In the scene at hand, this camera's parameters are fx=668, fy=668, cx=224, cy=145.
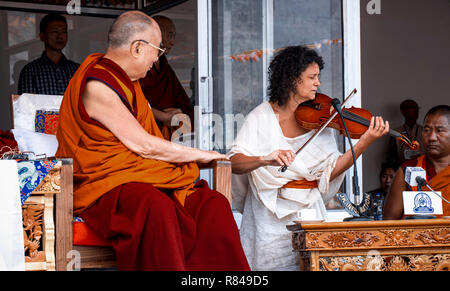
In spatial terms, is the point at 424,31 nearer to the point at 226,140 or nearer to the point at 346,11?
the point at 346,11

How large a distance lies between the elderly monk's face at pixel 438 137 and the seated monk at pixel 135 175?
124 cm

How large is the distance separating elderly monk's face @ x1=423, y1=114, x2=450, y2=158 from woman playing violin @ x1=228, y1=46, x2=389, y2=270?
38 cm

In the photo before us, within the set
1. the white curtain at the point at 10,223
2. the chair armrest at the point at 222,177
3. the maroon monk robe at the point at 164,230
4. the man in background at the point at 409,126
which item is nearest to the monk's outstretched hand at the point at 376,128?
the chair armrest at the point at 222,177

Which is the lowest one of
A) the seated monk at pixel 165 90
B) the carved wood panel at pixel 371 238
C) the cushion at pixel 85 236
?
the carved wood panel at pixel 371 238

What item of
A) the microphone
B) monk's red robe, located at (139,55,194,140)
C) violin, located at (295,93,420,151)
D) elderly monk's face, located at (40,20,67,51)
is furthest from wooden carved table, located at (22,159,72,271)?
elderly monk's face, located at (40,20,67,51)

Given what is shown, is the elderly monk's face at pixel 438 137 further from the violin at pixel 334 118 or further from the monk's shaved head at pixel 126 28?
the monk's shaved head at pixel 126 28

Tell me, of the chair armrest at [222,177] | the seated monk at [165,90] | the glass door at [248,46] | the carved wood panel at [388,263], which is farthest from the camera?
the seated monk at [165,90]

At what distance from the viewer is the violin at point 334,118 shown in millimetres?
3073

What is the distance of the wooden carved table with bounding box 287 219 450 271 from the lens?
2.71m

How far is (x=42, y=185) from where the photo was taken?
7.57 feet

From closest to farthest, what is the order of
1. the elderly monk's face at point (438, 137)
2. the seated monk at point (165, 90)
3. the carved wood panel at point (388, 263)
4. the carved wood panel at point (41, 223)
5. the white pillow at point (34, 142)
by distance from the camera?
the carved wood panel at point (41, 223) < the carved wood panel at point (388, 263) < the white pillow at point (34, 142) < the elderly monk's face at point (438, 137) < the seated monk at point (165, 90)

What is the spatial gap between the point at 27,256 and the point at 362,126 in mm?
1600

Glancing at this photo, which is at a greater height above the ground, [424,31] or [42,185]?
[424,31]
